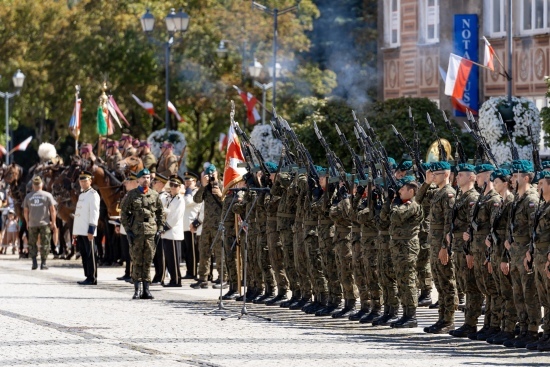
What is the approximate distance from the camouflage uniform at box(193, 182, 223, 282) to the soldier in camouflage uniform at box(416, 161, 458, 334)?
656 cm

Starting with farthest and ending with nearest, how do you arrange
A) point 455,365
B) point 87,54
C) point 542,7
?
point 87,54, point 542,7, point 455,365

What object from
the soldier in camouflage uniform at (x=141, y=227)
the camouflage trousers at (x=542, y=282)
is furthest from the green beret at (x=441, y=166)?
the soldier in camouflage uniform at (x=141, y=227)

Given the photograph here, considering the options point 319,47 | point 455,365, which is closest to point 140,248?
point 455,365

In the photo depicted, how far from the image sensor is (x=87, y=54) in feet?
171

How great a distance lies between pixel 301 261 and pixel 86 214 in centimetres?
617

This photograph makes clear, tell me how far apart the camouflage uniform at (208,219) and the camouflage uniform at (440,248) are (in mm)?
6567

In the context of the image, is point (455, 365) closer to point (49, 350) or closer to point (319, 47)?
point (49, 350)

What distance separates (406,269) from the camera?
57.6ft

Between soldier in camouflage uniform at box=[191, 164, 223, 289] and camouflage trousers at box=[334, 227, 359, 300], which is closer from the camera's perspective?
camouflage trousers at box=[334, 227, 359, 300]

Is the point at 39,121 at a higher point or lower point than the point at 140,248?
higher

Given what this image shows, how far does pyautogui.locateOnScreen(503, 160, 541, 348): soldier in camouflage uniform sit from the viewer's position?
15406mm

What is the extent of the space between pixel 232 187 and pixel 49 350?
267 inches

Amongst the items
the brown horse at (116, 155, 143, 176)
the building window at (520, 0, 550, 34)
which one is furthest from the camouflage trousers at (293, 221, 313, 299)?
the building window at (520, 0, 550, 34)

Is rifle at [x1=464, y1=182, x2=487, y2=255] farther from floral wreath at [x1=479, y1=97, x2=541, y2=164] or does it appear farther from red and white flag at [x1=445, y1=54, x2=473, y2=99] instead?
floral wreath at [x1=479, y1=97, x2=541, y2=164]
